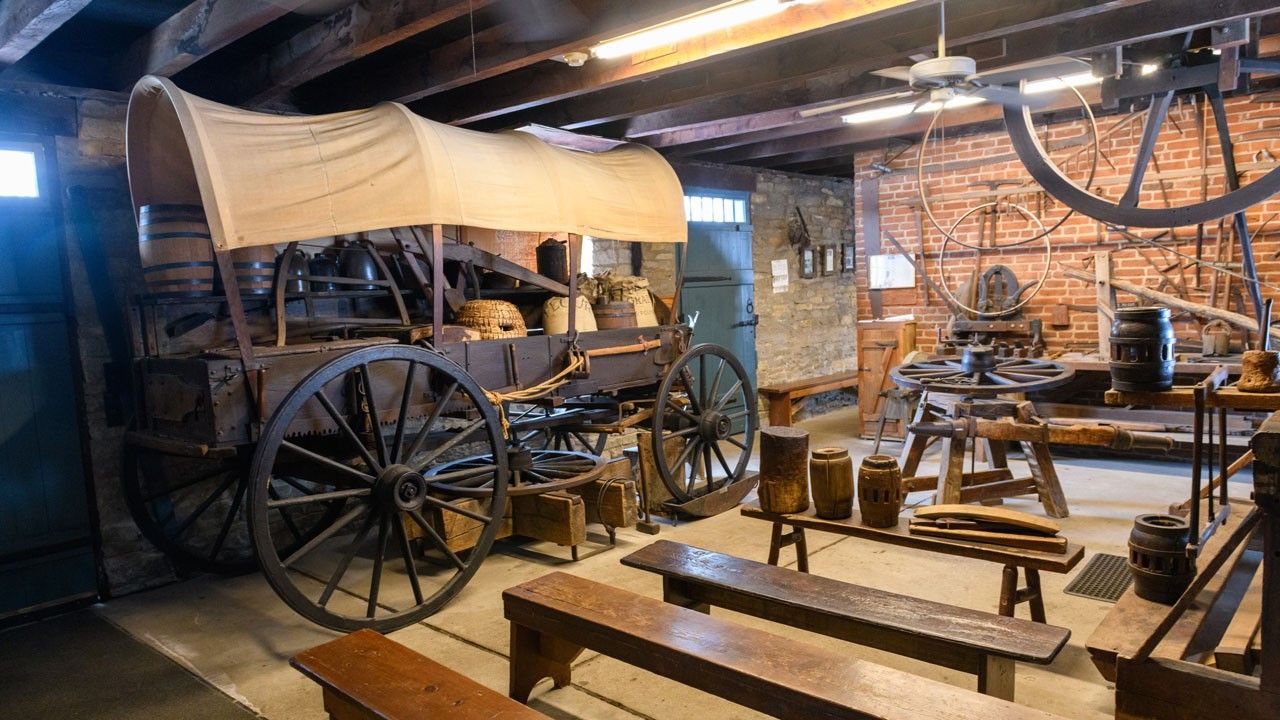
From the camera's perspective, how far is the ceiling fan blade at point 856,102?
16.6 ft

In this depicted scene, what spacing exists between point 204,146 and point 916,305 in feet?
21.0

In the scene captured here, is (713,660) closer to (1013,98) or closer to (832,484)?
(832,484)

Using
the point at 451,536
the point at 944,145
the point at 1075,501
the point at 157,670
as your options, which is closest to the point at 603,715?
the point at 451,536

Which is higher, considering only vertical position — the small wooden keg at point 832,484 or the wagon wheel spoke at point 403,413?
the wagon wheel spoke at point 403,413

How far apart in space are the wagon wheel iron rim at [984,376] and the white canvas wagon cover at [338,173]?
214 centimetres

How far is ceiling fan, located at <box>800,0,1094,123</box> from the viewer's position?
10.6 ft

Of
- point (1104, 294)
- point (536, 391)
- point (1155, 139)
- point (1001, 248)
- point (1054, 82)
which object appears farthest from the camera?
point (1001, 248)

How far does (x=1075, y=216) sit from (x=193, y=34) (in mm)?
6493

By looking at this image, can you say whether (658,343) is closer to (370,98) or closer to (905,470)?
(905,470)

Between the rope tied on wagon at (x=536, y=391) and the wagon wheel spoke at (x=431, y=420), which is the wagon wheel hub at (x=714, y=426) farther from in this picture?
the wagon wheel spoke at (x=431, y=420)

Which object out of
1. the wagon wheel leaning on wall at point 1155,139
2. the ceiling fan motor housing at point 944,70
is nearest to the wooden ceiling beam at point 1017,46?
the wagon wheel leaning on wall at point 1155,139

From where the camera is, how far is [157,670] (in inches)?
142

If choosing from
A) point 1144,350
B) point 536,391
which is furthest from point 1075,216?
point 536,391

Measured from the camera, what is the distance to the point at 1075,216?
22.9 ft
